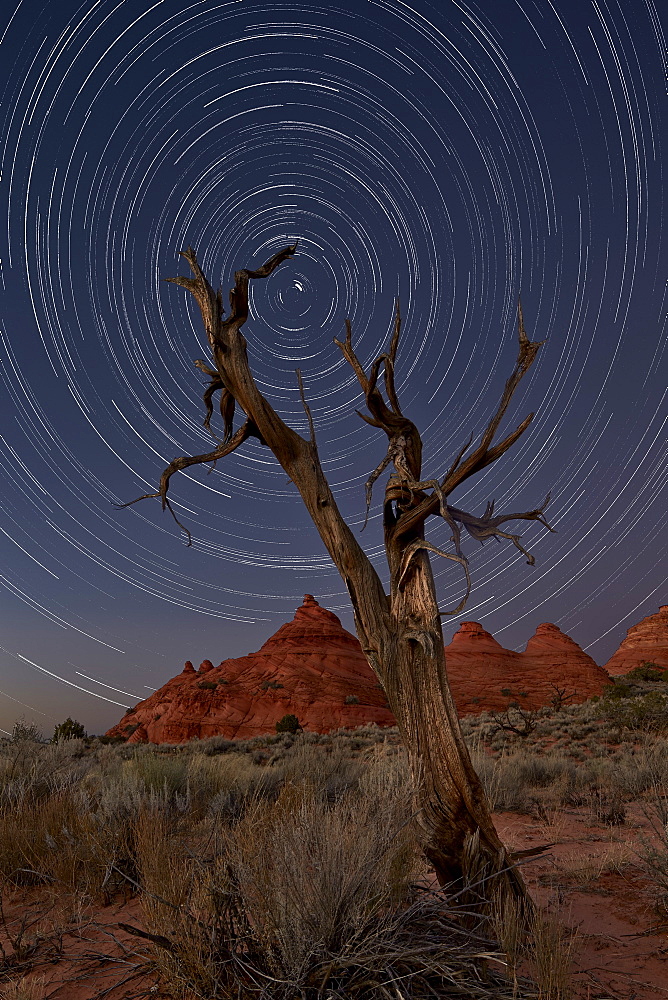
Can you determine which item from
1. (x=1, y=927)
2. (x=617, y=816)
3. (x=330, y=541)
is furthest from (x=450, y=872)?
(x=617, y=816)

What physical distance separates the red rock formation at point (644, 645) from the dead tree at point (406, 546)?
3141 inches

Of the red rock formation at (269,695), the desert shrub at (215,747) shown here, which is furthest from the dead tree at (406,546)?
the red rock formation at (269,695)

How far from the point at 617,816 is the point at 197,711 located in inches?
1651

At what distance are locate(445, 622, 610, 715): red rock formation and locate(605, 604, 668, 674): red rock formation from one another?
17.2 metres

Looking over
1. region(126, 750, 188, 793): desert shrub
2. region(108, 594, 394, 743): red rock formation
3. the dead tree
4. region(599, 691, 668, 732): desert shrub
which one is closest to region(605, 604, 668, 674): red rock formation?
region(108, 594, 394, 743): red rock formation

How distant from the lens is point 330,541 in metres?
5.45

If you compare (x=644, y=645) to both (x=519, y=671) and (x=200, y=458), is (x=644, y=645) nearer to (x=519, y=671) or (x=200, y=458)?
(x=519, y=671)

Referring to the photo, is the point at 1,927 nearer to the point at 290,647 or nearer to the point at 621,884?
the point at 621,884

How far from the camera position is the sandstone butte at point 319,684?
43875mm

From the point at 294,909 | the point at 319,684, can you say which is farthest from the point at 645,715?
the point at 319,684

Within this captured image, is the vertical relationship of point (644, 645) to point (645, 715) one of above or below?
above

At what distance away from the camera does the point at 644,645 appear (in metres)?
79.0

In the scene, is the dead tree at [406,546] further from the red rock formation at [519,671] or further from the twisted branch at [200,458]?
the red rock formation at [519,671]

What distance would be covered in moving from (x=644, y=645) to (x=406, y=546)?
88.6m
